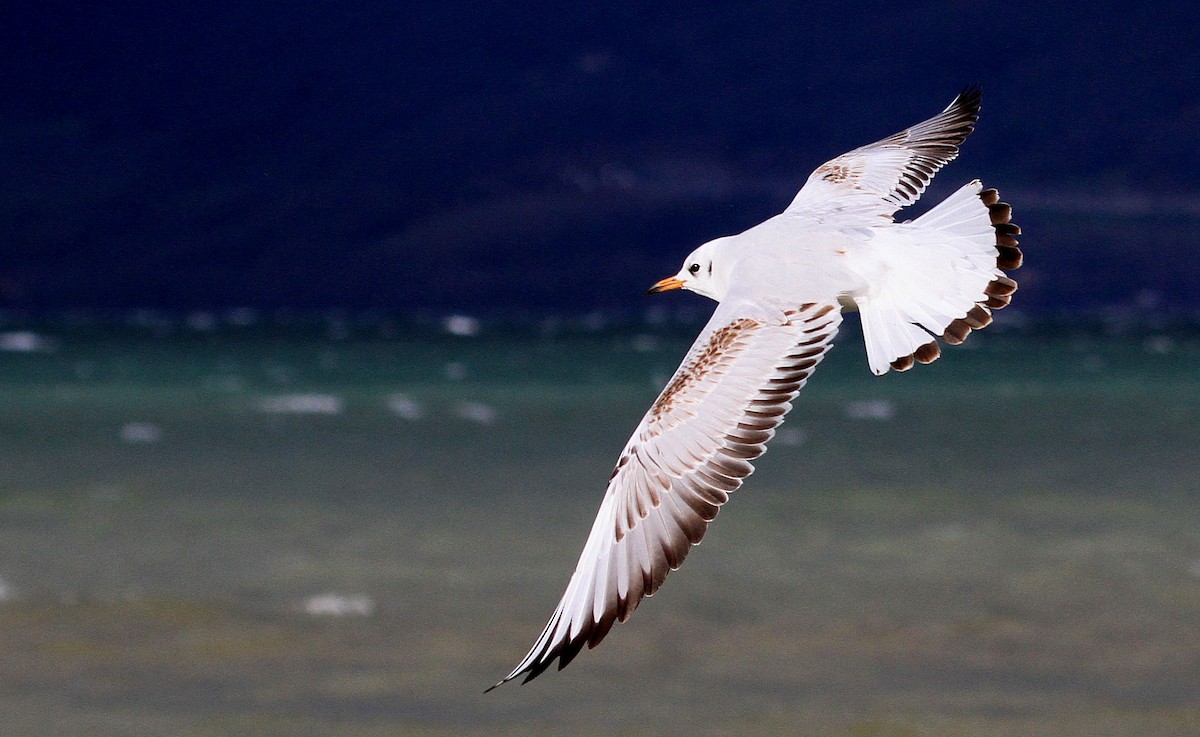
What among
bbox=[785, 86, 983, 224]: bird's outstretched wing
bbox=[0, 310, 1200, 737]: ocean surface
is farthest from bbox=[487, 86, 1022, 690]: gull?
bbox=[0, 310, 1200, 737]: ocean surface

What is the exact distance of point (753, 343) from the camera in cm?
410

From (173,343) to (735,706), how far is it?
52067 millimetres

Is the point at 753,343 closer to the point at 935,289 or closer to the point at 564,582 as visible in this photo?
the point at 935,289

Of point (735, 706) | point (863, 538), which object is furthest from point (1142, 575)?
point (735, 706)

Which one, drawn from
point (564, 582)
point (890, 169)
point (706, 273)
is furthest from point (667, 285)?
point (564, 582)

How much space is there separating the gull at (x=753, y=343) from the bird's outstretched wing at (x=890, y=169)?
2.01 ft

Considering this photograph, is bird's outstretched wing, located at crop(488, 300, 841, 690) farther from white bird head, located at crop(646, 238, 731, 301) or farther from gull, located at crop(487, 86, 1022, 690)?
white bird head, located at crop(646, 238, 731, 301)

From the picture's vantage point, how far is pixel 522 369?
39938 millimetres

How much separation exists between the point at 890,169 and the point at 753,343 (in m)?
2.26

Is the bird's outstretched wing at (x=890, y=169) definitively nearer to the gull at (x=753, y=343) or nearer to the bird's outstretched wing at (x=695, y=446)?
the gull at (x=753, y=343)

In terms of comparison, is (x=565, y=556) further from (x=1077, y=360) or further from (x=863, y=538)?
(x=1077, y=360)

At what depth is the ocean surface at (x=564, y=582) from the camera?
9.06 meters

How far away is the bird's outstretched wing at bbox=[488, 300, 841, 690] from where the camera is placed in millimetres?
3947

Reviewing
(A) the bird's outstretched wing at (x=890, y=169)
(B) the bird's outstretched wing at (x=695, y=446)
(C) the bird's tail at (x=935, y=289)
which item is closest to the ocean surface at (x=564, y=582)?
(A) the bird's outstretched wing at (x=890, y=169)
